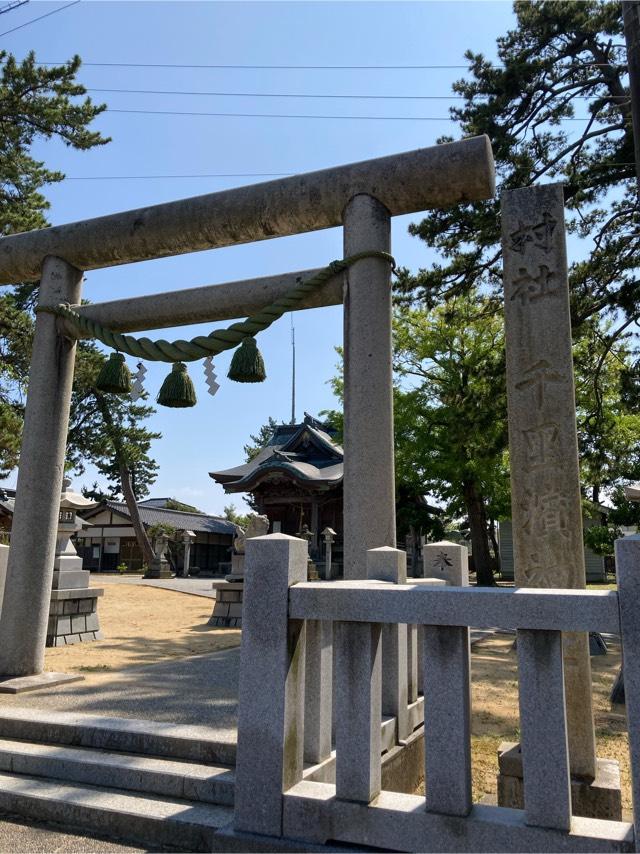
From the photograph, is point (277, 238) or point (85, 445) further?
point (85, 445)

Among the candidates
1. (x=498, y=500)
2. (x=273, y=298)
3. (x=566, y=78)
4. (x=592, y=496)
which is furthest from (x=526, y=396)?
(x=592, y=496)

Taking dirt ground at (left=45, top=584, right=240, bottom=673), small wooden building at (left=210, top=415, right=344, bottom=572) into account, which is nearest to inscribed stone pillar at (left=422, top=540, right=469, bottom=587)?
dirt ground at (left=45, top=584, right=240, bottom=673)

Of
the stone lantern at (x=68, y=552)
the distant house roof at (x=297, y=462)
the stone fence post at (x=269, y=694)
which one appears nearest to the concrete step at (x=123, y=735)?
the stone fence post at (x=269, y=694)

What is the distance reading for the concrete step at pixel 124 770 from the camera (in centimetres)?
313

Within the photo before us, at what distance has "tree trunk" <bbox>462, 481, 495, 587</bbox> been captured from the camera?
21183 mm

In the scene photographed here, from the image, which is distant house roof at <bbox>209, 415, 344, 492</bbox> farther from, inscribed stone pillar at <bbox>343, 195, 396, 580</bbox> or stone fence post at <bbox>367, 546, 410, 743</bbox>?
stone fence post at <bbox>367, 546, 410, 743</bbox>

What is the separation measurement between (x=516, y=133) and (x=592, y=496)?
2050cm

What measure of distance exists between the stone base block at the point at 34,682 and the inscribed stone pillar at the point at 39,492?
4.3 inches

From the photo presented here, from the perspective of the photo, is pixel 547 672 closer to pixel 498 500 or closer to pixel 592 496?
pixel 498 500

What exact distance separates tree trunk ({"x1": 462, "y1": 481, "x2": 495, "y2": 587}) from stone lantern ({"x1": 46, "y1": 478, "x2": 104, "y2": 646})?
1427 centimetres

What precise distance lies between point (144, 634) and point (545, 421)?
30.7 feet

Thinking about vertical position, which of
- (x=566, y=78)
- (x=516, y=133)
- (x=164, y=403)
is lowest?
(x=164, y=403)

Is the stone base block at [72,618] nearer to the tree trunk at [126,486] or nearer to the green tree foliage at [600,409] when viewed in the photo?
the green tree foliage at [600,409]

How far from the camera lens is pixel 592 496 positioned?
26.9 metres
